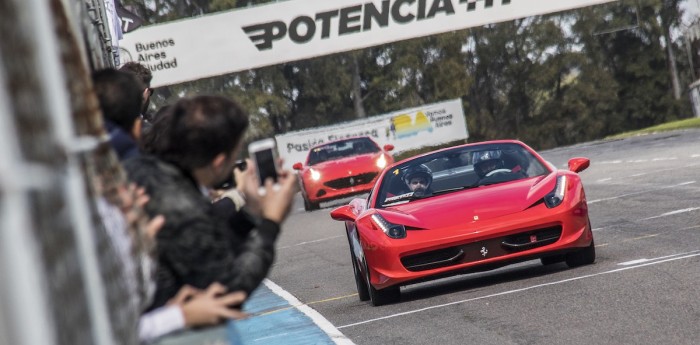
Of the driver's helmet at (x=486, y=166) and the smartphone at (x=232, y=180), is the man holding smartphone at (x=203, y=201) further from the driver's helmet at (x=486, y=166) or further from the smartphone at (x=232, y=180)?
the driver's helmet at (x=486, y=166)

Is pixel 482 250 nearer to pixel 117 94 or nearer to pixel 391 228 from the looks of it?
pixel 391 228

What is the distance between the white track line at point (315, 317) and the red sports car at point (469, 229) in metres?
0.53

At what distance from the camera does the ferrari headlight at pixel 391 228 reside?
11227 millimetres

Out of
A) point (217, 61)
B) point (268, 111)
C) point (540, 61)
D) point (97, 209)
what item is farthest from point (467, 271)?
point (540, 61)

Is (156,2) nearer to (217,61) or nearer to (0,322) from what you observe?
(217,61)

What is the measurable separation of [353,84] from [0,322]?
77264mm

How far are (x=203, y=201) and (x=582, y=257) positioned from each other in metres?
8.63

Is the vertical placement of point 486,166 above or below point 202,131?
below

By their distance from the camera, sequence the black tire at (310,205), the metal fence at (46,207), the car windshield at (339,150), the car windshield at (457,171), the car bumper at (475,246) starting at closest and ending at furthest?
the metal fence at (46,207)
the car bumper at (475,246)
the car windshield at (457,171)
the black tire at (310,205)
the car windshield at (339,150)

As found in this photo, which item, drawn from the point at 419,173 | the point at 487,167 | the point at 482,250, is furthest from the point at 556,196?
the point at 419,173

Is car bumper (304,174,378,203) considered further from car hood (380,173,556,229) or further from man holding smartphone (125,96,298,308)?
man holding smartphone (125,96,298,308)

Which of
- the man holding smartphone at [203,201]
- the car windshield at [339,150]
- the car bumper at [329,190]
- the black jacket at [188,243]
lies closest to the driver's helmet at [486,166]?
the man holding smartphone at [203,201]

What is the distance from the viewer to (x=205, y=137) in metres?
3.40

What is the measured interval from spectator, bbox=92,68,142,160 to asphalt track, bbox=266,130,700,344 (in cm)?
433
